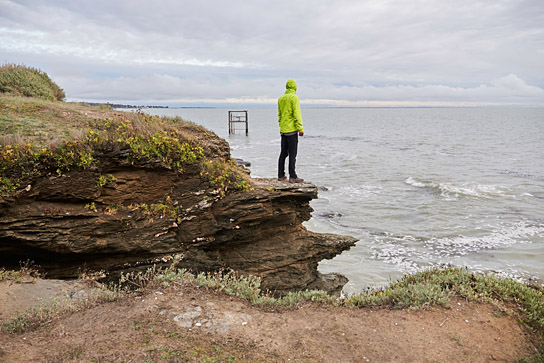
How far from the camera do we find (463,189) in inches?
983

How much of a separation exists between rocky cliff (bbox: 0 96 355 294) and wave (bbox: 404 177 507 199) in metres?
17.0

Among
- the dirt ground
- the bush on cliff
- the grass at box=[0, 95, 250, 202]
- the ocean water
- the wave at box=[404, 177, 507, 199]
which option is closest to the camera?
the dirt ground

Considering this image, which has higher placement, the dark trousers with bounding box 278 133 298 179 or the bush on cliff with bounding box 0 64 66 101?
the bush on cliff with bounding box 0 64 66 101

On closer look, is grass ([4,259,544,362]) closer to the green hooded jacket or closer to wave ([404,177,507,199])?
the green hooded jacket

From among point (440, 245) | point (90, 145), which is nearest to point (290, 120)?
A: point (90, 145)

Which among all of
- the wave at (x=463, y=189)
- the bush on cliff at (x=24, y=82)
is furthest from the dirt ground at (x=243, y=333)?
the wave at (x=463, y=189)

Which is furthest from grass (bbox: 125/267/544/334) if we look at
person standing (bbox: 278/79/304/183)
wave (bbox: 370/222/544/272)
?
wave (bbox: 370/222/544/272)

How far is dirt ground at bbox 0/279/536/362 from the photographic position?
4.99 meters

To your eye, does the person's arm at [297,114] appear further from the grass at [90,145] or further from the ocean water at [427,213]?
the ocean water at [427,213]

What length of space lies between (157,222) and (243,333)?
3847 mm

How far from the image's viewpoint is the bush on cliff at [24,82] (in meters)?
15.6

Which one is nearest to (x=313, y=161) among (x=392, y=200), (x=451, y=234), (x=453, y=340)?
(x=392, y=200)

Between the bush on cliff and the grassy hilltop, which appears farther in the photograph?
the bush on cliff

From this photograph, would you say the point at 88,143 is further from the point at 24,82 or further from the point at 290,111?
the point at 24,82
